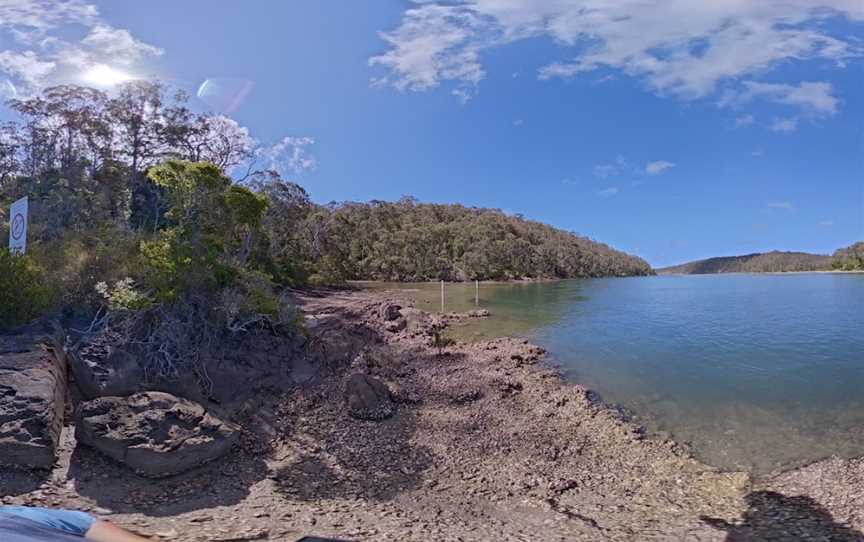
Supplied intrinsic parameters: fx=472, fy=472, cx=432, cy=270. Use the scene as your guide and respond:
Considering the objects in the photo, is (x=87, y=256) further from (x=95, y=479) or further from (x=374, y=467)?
(x=374, y=467)

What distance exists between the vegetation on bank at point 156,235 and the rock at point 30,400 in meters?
1.16

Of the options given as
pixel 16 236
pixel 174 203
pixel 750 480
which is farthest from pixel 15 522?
pixel 174 203

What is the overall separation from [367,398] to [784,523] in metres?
6.64

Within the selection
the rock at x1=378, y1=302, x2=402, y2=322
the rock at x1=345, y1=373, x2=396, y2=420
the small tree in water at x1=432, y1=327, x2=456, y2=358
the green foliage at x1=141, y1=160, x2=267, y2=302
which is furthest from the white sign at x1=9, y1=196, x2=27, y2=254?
the rock at x1=378, y1=302, x2=402, y2=322

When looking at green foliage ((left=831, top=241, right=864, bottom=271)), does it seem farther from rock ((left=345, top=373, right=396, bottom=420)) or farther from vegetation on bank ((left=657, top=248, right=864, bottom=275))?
rock ((left=345, top=373, right=396, bottom=420))

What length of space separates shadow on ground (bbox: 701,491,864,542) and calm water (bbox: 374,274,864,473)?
1323 millimetres

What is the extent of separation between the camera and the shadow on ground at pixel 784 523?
5340 millimetres

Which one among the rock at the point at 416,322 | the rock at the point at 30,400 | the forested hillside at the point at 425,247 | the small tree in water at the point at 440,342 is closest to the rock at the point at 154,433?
the rock at the point at 30,400

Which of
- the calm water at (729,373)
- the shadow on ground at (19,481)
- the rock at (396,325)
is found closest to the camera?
the shadow on ground at (19,481)

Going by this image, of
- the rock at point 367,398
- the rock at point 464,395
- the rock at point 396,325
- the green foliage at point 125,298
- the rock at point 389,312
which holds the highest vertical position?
the green foliage at point 125,298

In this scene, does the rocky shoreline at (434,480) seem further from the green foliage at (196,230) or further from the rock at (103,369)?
the green foliage at (196,230)

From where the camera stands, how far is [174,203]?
38.8 ft

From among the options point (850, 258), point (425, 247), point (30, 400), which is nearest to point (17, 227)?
point (30, 400)

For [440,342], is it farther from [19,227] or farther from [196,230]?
[19,227]
